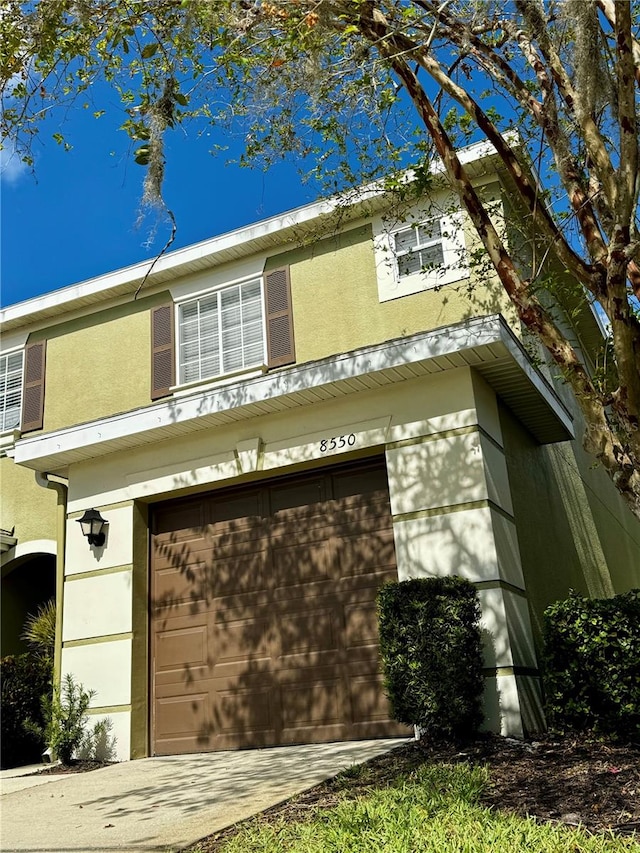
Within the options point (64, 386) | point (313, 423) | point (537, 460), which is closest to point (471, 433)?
point (313, 423)

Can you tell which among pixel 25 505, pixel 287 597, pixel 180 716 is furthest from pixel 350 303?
pixel 25 505

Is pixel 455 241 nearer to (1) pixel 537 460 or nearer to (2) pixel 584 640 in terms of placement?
(1) pixel 537 460

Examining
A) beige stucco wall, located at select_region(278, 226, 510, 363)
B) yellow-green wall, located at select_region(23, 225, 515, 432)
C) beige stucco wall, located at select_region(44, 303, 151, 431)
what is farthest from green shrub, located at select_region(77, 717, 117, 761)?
beige stucco wall, located at select_region(278, 226, 510, 363)

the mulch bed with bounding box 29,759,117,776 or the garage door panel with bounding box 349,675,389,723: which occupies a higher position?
the garage door panel with bounding box 349,675,389,723

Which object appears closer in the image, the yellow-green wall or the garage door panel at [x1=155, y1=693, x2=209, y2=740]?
the garage door panel at [x1=155, y1=693, x2=209, y2=740]

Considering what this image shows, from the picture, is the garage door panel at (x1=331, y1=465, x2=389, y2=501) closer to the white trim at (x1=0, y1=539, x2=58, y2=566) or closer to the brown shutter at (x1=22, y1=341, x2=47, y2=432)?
the white trim at (x1=0, y1=539, x2=58, y2=566)

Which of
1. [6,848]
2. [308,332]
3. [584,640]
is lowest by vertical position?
[6,848]

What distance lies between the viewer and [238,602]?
31.3ft

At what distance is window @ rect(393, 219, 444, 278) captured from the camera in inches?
414

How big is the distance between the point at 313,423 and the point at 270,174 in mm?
2749

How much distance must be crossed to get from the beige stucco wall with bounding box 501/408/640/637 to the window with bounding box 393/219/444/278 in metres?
2.26

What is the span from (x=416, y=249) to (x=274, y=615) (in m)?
4.91

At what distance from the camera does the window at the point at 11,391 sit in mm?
13531

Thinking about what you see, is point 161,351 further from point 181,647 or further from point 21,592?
point 21,592
